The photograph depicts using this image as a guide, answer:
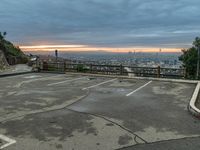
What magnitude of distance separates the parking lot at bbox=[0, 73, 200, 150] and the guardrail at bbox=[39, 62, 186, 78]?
6.04m

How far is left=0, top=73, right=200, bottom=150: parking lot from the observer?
534 cm

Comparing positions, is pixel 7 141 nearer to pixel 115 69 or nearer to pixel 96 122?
pixel 96 122

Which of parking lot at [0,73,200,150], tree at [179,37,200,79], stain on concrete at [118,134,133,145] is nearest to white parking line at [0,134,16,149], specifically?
A: parking lot at [0,73,200,150]

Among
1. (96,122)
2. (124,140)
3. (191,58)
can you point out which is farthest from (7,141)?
(191,58)

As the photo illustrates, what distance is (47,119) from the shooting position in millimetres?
7023

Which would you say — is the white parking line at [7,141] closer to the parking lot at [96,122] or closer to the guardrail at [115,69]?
the parking lot at [96,122]

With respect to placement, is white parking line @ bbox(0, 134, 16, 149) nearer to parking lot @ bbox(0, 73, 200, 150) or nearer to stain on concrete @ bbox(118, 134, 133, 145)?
parking lot @ bbox(0, 73, 200, 150)

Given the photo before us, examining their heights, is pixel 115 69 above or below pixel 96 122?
above

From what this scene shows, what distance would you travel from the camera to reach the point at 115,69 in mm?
18547

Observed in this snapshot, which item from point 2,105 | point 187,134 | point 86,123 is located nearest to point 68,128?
point 86,123

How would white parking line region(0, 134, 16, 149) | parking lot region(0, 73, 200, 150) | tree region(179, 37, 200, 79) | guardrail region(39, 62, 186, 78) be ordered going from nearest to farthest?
white parking line region(0, 134, 16, 149)
parking lot region(0, 73, 200, 150)
guardrail region(39, 62, 186, 78)
tree region(179, 37, 200, 79)

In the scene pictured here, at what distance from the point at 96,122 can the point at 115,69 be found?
11.9 metres

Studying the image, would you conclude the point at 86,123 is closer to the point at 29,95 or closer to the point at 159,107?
the point at 159,107

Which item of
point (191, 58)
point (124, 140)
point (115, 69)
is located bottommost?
point (124, 140)
